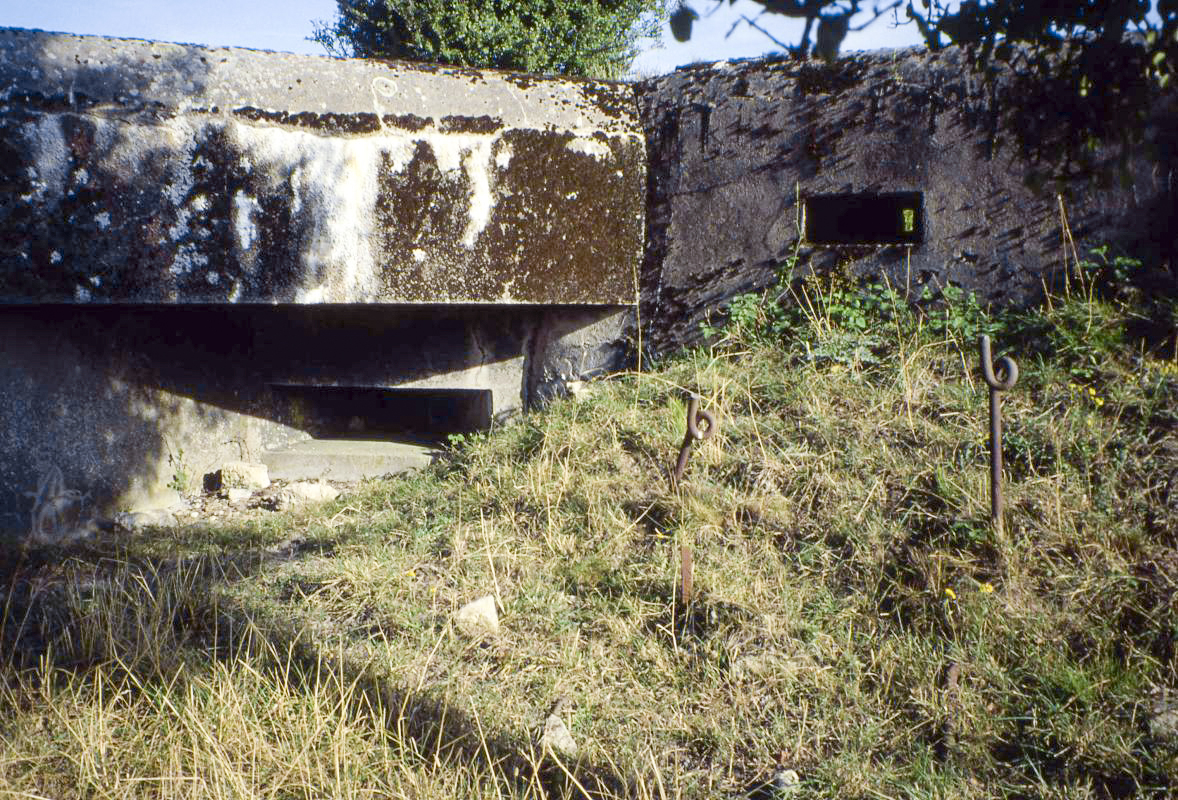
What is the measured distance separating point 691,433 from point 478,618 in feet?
3.00

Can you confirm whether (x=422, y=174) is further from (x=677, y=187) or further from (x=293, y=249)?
(x=677, y=187)

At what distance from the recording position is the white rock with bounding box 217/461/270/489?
13.3 ft

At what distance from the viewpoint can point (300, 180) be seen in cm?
351

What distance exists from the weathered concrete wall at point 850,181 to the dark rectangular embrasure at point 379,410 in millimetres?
1182

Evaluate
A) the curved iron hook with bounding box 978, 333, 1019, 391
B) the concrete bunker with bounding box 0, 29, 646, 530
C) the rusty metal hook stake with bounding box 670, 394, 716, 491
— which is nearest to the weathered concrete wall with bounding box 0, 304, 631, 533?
the concrete bunker with bounding box 0, 29, 646, 530

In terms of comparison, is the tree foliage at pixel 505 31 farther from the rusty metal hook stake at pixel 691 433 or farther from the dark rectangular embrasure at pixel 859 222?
the rusty metal hook stake at pixel 691 433

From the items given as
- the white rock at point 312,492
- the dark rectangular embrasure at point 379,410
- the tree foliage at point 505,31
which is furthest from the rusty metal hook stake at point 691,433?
the tree foliage at point 505,31

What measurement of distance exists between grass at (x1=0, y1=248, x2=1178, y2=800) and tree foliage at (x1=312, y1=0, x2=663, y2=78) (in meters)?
6.92

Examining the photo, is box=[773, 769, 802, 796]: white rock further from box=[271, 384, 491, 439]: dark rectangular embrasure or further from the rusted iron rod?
box=[271, 384, 491, 439]: dark rectangular embrasure

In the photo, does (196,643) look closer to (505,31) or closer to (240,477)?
(240,477)

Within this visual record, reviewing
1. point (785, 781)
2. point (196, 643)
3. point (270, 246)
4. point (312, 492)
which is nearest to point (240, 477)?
point (312, 492)

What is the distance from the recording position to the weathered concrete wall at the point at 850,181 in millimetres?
3725

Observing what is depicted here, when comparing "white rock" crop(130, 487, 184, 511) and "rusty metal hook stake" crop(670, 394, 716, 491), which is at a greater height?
"rusty metal hook stake" crop(670, 394, 716, 491)

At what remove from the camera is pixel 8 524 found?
3.45m
